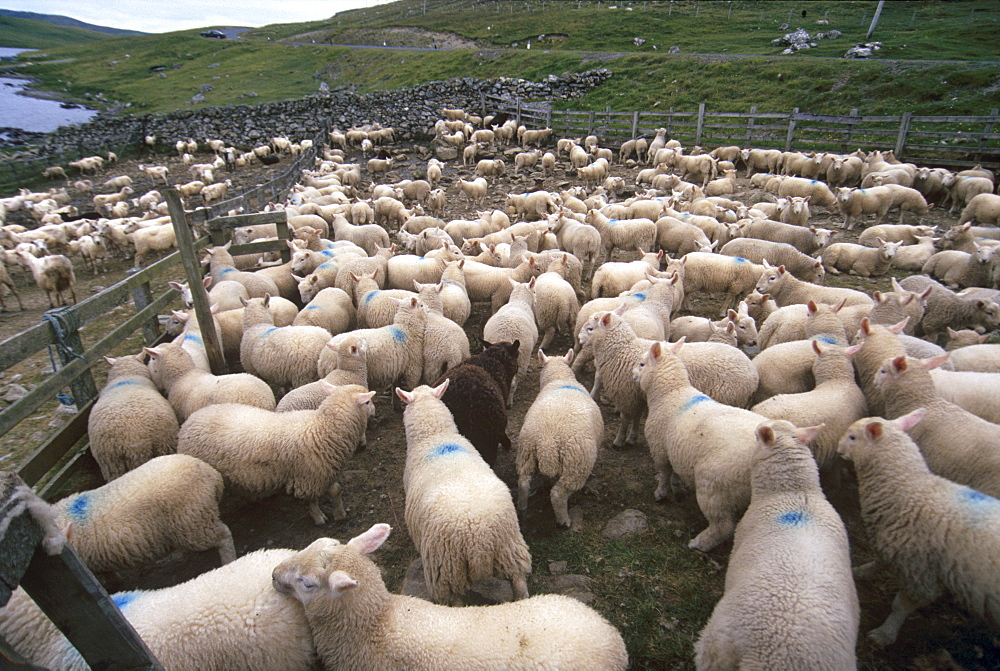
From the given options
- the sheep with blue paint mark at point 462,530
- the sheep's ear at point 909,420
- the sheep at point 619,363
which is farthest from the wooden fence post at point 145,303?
the sheep's ear at point 909,420

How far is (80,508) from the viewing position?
352 cm

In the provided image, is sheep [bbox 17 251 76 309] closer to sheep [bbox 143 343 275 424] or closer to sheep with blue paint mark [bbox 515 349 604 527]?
sheep [bbox 143 343 275 424]

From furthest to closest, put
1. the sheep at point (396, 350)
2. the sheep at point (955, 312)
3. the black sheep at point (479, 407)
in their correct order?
the sheep at point (955, 312) → the sheep at point (396, 350) → the black sheep at point (479, 407)

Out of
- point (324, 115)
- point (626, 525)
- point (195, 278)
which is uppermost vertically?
point (324, 115)

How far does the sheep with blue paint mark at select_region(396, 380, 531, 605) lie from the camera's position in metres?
3.22

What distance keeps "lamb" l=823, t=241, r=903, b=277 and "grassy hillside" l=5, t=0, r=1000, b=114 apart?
19043 mm

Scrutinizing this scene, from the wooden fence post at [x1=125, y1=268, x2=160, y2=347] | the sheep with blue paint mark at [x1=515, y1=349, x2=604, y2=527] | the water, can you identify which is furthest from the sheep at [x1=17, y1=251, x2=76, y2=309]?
the water

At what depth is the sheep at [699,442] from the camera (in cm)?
373

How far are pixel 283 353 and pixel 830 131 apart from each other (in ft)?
87.1

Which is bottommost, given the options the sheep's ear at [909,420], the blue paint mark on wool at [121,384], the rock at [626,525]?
the rock at [626,525]

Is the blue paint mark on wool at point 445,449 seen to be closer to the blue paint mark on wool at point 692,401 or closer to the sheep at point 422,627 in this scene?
the sheep at point 422,627

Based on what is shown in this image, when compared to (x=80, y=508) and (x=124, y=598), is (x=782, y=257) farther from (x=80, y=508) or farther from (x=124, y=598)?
(x=80, y=508)

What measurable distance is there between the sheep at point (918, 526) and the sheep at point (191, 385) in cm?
565

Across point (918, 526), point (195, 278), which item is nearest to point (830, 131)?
point (918, 526)
